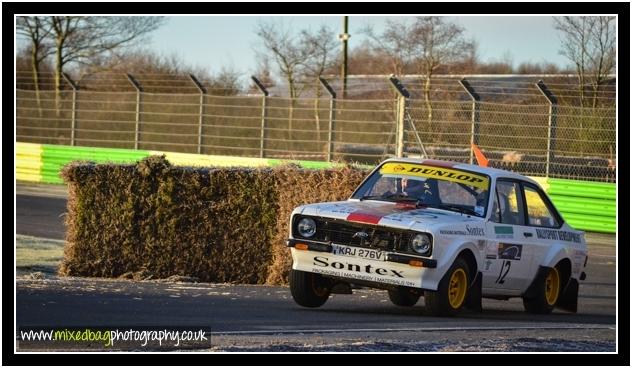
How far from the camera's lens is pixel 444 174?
10.7 meters

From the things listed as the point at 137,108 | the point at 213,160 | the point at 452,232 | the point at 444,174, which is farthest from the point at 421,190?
the point at 137,108

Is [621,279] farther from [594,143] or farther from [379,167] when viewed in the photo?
[594,143]

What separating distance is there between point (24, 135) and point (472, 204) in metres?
26.1

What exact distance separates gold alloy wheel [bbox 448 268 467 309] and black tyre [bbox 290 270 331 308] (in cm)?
120

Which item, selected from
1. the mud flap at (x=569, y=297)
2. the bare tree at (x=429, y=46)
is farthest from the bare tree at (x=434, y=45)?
the mud flap at (x=569, y=297)

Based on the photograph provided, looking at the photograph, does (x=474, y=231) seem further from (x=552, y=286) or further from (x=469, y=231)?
(x=552, y=286)

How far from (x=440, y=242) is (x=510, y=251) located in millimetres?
1435

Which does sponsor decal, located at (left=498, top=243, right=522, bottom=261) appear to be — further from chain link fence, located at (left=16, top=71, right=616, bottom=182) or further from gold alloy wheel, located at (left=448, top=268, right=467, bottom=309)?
chain link fence, located at (left=16, top=71, right=616, bottom=182)

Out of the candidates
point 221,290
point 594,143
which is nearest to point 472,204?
point 221,290

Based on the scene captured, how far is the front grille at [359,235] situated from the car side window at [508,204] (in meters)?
1.40

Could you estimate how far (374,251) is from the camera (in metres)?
9.52

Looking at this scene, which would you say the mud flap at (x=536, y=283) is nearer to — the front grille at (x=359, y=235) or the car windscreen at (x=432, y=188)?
the car windscreen at (x=432, y=188)

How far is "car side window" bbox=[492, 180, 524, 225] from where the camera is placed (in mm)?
10641

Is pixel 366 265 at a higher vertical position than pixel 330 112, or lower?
lower
